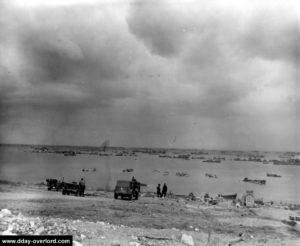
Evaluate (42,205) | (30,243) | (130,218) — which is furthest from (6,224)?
(42,205)

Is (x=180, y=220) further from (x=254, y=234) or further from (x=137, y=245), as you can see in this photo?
(x=137, y=245)

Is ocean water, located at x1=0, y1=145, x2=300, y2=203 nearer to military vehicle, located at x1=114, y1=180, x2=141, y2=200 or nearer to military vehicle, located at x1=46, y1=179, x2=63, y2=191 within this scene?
military vehicle, located at x1=46, y1=179, x2=63, y2=191

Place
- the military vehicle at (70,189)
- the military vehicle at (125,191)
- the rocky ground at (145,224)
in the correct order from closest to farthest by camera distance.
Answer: the rocky ground at (145,224) → the military vehicle at (125,191) → the military vehicle at (70,189)

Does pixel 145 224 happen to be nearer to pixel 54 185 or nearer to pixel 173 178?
pixel 54 185

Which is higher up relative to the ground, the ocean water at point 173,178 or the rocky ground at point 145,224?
the rocky ground at point 145,224

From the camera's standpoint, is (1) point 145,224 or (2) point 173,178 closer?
(1) point 145,224

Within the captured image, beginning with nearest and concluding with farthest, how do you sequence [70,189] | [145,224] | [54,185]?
[145,224], [70,189], [54,185]

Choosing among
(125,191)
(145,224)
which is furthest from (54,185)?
(145,224)

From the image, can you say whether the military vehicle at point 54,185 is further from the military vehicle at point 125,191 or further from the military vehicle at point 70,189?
the military vehicle at point 125,191

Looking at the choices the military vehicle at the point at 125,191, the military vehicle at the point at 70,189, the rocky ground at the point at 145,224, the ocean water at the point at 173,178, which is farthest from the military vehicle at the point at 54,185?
the ocean water at the point at 173,178
